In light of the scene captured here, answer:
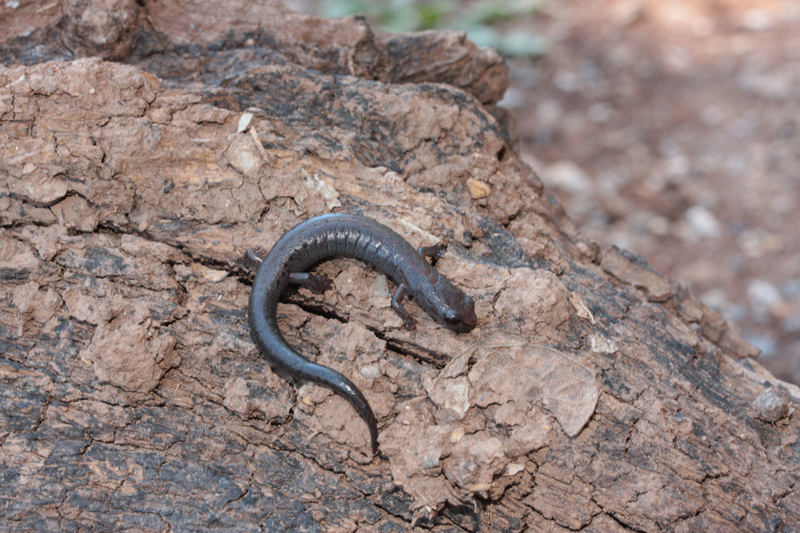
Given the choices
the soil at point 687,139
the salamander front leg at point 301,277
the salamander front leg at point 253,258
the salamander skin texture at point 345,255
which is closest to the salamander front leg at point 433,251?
the salamander skin texture at point 345,255

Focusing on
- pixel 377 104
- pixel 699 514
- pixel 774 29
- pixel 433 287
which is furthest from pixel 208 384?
pixel 774 29

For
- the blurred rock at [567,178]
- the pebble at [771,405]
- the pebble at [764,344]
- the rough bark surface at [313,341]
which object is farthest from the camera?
the blurred rock at [567,178]

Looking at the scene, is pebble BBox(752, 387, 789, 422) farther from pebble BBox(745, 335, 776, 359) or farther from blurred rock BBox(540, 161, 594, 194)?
blurred rock BBox(540, 161, 594, 194)

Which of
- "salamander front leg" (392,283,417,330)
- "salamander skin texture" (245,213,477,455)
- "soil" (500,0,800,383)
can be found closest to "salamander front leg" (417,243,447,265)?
"salamander skin texture" (245,213,477,455)

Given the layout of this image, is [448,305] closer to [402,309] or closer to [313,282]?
[402,309]

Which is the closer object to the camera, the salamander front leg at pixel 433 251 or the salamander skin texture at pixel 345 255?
the salamander skin texture at pixel 345 255

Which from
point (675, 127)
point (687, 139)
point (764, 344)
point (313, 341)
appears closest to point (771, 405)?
point (313, 341)

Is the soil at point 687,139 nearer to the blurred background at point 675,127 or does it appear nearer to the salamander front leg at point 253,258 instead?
the blurred background at point 675,127

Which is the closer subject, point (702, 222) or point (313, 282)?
point (313, 282)
